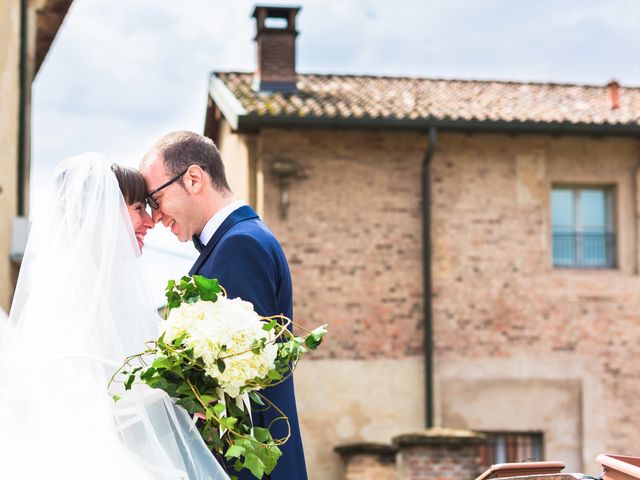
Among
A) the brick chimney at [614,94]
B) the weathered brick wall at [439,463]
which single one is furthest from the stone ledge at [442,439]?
the brick chimney at [614,94]

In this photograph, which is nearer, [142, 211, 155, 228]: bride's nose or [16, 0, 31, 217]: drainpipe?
[142, 211, 155, 228]: bride's nose

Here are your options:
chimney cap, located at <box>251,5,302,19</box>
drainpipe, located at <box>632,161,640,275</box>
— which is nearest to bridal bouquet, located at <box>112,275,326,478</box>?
drainpipe, located at <box>632,161,640,275</box>

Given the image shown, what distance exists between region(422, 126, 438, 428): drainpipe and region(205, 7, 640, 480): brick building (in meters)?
0.02

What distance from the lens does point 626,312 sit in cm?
1792

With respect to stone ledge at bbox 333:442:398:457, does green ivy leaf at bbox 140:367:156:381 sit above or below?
above

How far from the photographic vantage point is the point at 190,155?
4.53 meters

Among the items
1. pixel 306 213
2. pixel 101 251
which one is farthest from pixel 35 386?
pixel 306 213

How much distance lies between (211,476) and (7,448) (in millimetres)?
639

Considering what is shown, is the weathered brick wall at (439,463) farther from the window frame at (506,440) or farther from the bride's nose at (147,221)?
the bride's nose at (147,221)

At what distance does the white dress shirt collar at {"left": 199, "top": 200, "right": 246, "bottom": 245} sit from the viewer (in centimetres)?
455

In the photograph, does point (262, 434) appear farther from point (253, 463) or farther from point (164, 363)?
point (164, 363)

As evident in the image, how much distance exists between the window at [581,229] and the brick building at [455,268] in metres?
0.03

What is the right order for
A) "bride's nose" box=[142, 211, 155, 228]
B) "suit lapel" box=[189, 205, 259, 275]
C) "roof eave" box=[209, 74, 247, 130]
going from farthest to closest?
"roof eave" box=[209, 74, 247, 130] < "bride's nose" box=[142, 211, 155, 228] < "suit lapel" box=[189, 205, 259, 275]

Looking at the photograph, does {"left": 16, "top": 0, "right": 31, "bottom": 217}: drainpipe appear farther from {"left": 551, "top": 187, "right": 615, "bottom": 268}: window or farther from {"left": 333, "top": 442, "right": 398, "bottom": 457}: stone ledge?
{"left": 551, "top": 187, "right": 615, "bottom": 268}: window
